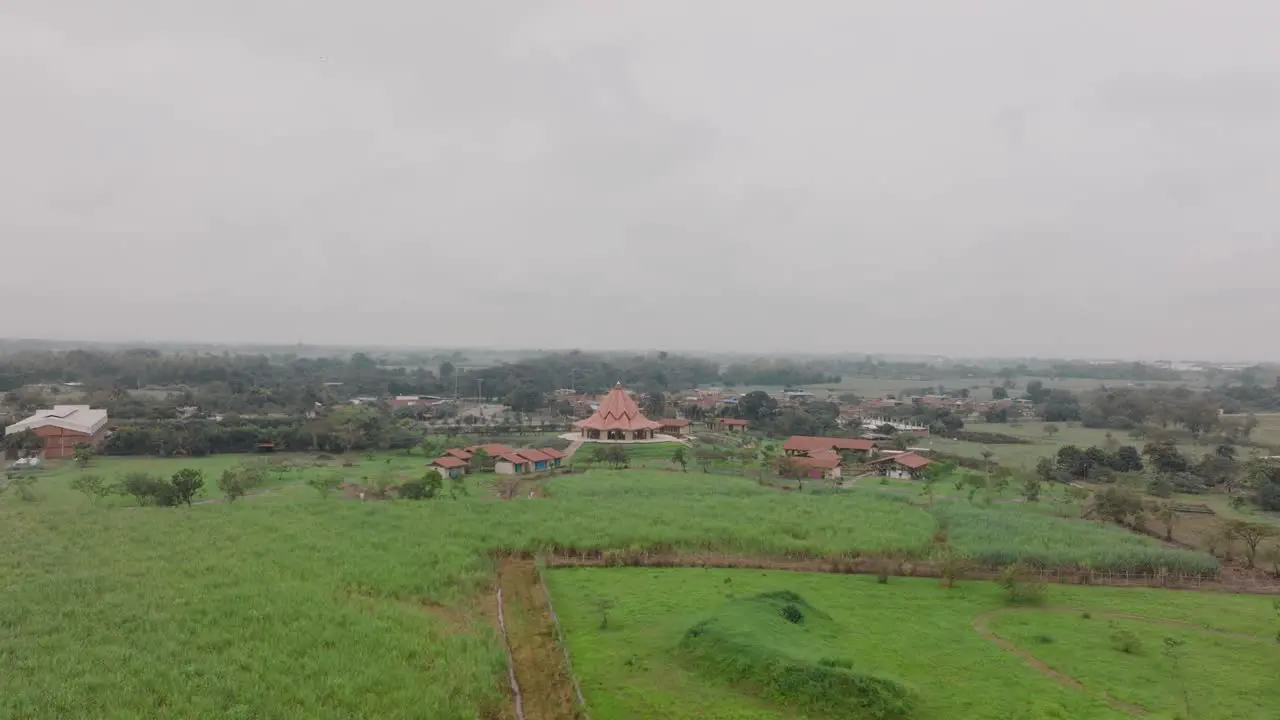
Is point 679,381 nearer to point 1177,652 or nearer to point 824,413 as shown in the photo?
point 824,413

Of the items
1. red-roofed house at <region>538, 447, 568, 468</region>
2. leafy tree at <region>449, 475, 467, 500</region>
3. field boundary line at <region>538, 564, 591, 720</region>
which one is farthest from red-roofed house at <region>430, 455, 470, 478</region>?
field boundary line at <region>538, 564, 591, 720</region>

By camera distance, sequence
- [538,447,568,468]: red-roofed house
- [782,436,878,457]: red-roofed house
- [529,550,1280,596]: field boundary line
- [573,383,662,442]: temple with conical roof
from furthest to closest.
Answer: [573,383,662,442]: temple with conical roof < [782,436,878,457]: red-roofed house < [538,447,568,468]: red-roofed house < [529,550,1280,596]: field boundary line

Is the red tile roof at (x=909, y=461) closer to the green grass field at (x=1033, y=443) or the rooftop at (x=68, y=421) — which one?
the green grass field at (x=1033, y=443)

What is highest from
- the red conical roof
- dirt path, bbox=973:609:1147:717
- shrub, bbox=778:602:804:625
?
the red conical roof

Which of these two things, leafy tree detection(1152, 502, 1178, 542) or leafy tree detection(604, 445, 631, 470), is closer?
leafy tree detection(1152, 502, 1178, 542)

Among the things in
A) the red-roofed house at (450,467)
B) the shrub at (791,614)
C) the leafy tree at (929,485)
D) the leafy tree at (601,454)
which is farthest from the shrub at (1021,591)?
the red-roofed house at (450,467)

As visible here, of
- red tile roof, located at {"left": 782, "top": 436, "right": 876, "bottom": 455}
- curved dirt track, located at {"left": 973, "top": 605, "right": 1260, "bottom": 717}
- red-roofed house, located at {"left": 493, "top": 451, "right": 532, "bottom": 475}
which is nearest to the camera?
curved dirt track, located at {"left": 973, "top": 605, "right": 1260, "bottom": 717}

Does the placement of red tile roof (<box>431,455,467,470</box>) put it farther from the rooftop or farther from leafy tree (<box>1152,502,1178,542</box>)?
leafy tree (<box>1152,502,1178,542</box>)

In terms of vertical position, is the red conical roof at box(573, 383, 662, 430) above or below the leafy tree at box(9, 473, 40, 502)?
above
